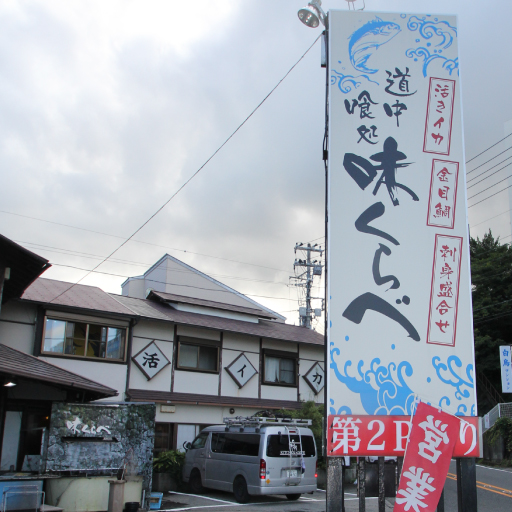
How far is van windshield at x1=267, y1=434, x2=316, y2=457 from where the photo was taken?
13397 millimetres

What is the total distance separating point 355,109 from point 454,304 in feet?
9.26

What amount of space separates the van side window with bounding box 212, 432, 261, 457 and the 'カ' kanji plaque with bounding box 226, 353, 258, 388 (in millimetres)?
5440

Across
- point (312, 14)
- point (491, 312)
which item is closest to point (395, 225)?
point (312, 14)

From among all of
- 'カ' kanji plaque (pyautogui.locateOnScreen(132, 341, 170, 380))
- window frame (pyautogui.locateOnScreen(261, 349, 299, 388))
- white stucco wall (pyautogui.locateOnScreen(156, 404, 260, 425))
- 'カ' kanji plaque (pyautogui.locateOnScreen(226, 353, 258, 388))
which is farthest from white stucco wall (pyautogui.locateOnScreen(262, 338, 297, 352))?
'カ' kanji plaque (pyautogui.locateOnScreen(132, 341, 170, 380))

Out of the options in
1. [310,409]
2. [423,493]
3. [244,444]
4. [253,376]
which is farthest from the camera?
[253,376]

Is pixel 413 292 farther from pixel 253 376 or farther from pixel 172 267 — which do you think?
pixel 172 267

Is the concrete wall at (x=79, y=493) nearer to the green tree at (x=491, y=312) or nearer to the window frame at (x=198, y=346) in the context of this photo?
the window frame at (x=198, y=346)

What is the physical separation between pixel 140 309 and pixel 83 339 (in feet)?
9.10

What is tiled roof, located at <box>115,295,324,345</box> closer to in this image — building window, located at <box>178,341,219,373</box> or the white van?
building window, located at <box>178,341,219,373</box>

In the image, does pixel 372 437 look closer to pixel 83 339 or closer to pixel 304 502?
pixel 304 502

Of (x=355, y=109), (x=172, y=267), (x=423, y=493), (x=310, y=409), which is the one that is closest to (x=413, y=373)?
(x=423, y=493)

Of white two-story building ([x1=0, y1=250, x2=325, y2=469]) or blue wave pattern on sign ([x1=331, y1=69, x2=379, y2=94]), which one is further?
white two-story building ([x1=0, y1=250, x2=325, y2=469])

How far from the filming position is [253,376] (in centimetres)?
2142

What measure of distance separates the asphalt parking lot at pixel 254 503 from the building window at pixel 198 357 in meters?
5.24
